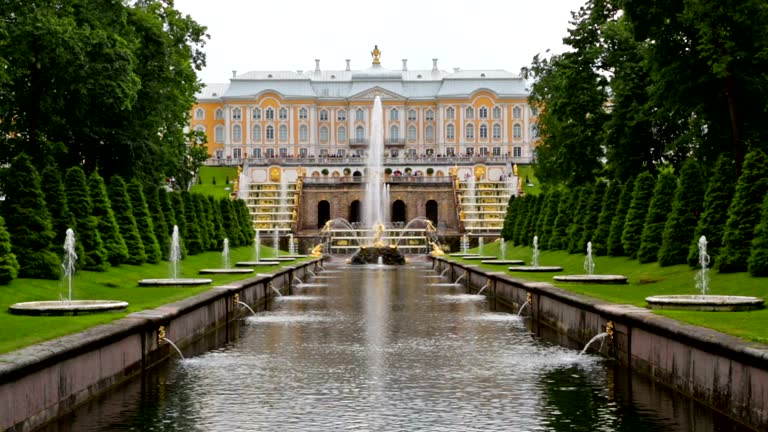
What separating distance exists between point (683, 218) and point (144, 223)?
15527 mm

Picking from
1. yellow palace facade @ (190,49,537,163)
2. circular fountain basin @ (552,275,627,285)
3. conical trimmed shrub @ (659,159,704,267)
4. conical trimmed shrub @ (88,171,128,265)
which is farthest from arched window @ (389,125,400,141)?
circular fountain basin @ (552,275,627,285)

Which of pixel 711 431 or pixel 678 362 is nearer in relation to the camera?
pixel 711 431

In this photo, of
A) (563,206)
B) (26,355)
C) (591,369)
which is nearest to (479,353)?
(591,369)

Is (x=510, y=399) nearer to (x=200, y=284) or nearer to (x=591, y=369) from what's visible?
(x=591, y=369)

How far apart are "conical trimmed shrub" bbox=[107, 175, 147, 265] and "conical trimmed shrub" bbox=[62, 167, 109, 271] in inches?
95.4

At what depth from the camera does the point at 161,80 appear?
3638 centimetres

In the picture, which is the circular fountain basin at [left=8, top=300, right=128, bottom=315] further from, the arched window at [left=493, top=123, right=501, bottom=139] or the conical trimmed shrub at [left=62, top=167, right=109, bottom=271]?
the arched window at [left=493, top=123, right=501, bottom=139]

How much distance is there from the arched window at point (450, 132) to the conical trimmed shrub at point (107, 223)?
96.1m

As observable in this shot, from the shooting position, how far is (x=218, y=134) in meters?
125

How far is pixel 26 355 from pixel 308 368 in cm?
429

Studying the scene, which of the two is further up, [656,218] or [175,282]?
[656,218]

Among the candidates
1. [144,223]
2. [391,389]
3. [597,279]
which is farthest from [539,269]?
[391,389]

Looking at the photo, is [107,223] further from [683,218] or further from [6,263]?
[683,218]

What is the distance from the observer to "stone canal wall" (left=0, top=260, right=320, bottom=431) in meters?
8.06
